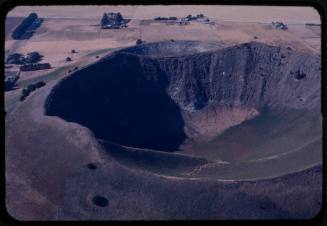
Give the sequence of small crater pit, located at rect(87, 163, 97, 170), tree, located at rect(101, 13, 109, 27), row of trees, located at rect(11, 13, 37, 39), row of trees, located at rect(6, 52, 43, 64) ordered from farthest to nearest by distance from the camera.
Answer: tree, located at rect(101, 13, 109, 27), row of trees, located at rect(11, 13, 37, 39), row of trees, located at rect(6, 52, 43, 64), small crater pit, located at rect(87, 163, 97, 170)

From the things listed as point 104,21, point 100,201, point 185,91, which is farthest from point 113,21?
point 100,201

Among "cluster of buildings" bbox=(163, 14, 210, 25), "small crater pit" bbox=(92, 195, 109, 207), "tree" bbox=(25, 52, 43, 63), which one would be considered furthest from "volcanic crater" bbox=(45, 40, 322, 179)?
"cluster of buildings" bbox=(163, 14, 210, 25)

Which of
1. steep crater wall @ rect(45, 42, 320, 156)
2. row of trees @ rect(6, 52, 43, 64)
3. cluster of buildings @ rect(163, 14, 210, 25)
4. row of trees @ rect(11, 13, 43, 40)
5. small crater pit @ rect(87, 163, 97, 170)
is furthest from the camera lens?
cluster of buildings @ rect(163, 14, 210, 25)

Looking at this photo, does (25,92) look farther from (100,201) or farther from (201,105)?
(100,201)

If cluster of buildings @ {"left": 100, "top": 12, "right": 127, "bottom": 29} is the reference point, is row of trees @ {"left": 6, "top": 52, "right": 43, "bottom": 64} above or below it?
above

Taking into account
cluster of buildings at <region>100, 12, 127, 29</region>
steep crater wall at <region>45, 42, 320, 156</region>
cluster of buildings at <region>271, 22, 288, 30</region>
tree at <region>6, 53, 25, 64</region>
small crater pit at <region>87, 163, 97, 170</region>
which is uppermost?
small crater pit at <region>87, 163, 97, 170</region>

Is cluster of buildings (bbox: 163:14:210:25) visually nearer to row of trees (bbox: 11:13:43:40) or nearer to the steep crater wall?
row of trees (bbox: 11:13:43:40)
